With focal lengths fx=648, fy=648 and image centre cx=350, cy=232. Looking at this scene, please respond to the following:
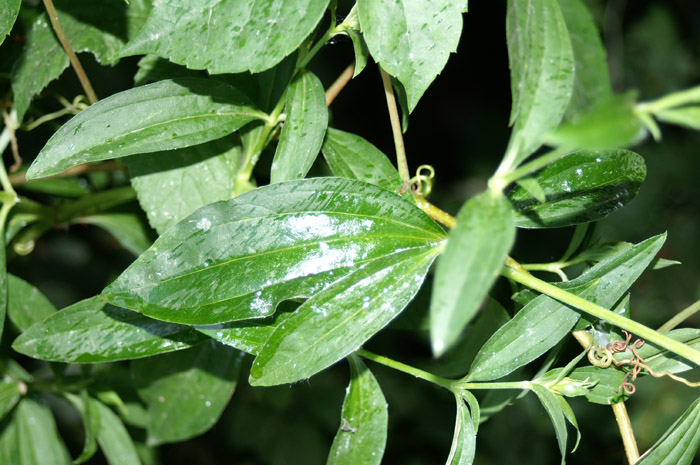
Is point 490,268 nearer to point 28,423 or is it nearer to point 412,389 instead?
point 28,423

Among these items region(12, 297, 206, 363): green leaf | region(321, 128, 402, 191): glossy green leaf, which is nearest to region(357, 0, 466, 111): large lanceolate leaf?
region(321, 128, 402, 191): glossy green leaf

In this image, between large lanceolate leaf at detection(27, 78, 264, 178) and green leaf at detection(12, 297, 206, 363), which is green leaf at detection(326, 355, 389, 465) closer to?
green leaf at detection(12, 297, 206, 363)

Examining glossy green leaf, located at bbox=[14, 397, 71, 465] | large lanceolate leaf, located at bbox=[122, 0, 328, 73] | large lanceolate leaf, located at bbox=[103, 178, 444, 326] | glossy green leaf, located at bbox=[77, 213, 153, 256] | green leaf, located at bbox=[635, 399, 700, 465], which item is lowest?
glossy green leaf, located at bbox=[14, 397, 71, 465]

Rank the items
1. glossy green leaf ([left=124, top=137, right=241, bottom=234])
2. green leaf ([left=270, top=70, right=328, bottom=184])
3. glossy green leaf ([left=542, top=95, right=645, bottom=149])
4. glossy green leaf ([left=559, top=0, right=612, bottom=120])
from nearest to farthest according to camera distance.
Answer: glossy green leaf ([left=542, top=95, right=645, bottom=149]) → green leaf ([left=270, top=70, right=328, bottom=184]) → glossy green leaf ([left=124, top=137, right=241, bottom=234]) → glossy green leaf ([left=559, top=0, right=612, bottom=120])

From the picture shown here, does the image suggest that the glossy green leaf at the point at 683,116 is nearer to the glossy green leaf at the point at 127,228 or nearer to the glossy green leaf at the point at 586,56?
the glossy green leaf at the point at 586,56

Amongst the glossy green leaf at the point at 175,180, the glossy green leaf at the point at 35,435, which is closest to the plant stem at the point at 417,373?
the glossy green leaf at the point at 175,180

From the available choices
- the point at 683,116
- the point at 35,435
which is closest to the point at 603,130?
the point at 683,116

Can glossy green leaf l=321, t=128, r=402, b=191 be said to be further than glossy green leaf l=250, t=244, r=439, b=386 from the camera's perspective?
Yes
